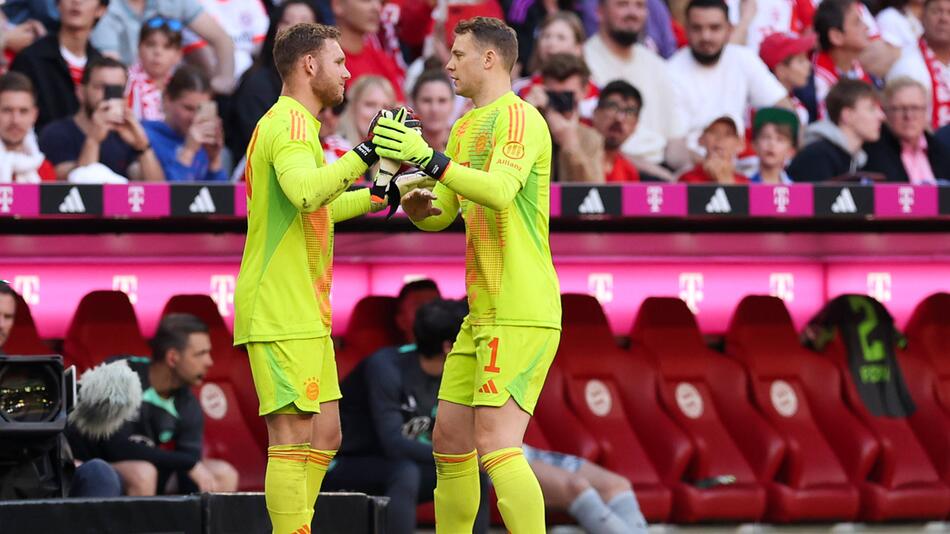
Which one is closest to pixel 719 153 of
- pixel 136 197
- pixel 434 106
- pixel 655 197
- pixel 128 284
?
pixel 655 197

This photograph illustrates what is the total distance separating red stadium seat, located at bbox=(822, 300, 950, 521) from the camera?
9.08 m

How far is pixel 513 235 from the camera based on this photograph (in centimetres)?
567

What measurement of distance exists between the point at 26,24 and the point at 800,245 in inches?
171

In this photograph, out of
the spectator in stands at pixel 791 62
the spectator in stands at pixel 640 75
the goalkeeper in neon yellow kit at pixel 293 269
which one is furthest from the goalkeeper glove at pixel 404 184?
the spectator in stands at pixel 791 62

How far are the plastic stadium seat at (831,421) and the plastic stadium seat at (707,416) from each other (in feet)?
Answer: 0.48

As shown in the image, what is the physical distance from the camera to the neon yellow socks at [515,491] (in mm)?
5559

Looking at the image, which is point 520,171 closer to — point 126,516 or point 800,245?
point 126,516

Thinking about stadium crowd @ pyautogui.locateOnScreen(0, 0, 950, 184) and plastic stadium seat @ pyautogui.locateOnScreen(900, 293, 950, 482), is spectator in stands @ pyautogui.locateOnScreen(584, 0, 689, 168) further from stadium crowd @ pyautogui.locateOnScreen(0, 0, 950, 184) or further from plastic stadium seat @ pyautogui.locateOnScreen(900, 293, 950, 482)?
plastic stadium seat @ pyautogui.locateOnScreen(900, 293, 950, 482)

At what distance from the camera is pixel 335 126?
29.3 ft

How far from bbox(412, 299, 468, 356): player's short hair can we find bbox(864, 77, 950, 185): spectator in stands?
2766 mm

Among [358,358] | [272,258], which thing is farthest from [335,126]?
[272,258]

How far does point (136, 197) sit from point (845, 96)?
402 centimetres

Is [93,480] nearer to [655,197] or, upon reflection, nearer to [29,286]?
[29,286]

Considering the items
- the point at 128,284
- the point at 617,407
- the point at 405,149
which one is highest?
the point at 405,149
